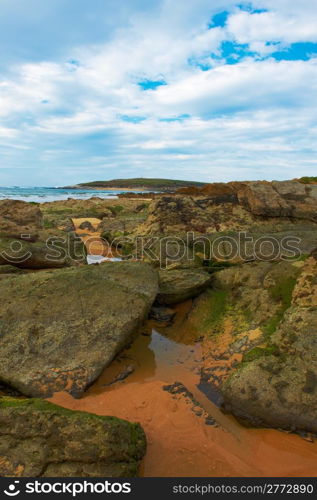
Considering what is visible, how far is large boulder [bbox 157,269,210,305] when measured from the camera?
7.51 m

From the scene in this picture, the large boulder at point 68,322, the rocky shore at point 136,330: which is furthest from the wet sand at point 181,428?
the large boulder at point 68,322

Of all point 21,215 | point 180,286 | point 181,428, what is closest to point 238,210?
point 180,286

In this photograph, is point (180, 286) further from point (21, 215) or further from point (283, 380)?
point (21, 215)

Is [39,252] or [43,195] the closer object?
[39,252]

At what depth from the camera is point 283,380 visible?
15.2 ft

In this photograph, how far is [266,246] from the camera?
9578 mm

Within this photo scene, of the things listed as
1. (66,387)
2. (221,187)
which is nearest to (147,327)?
A: (66,387)

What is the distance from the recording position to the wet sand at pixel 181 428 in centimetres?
381

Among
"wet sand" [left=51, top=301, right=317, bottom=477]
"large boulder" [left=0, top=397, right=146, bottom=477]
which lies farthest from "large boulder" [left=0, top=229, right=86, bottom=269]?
"large boulder" [left=0, top=397, right=146, bottom=477]

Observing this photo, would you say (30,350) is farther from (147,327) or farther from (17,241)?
(17,241)

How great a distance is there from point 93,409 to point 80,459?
1.29 m

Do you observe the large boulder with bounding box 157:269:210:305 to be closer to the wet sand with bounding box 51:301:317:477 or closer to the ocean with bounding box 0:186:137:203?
the wet sand with bounding box 51:301:317:477

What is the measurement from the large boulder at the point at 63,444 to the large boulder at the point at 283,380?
1571mm

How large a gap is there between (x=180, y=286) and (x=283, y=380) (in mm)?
3289
